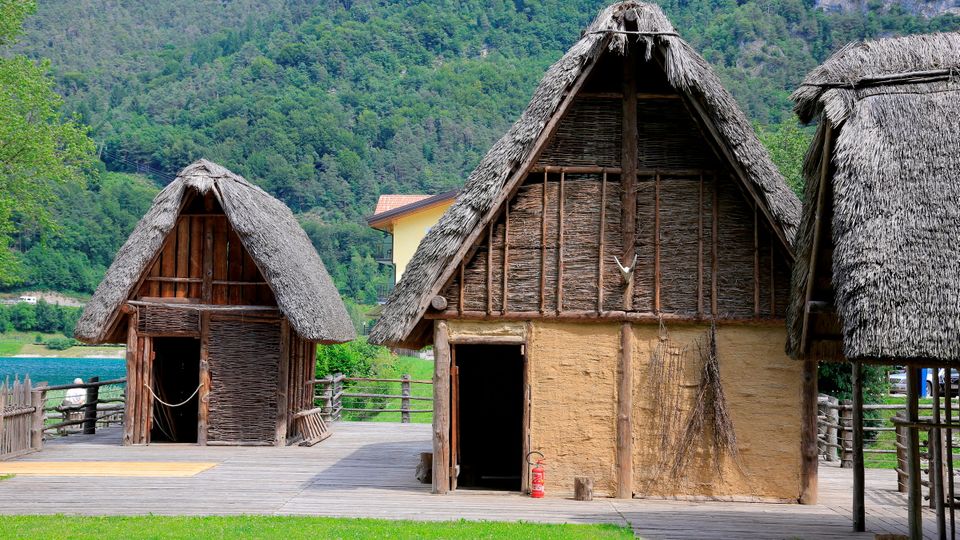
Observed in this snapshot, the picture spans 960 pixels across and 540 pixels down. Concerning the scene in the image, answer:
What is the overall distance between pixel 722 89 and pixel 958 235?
4687mm

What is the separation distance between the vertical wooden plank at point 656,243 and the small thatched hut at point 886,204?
2.22 meters

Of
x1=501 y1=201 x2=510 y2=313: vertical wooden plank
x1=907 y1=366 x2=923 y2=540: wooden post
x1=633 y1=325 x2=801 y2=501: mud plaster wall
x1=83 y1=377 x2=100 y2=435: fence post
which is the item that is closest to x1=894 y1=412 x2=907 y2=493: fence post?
x1=633 y1=325 x2=801 y2=501: mud plaster wall

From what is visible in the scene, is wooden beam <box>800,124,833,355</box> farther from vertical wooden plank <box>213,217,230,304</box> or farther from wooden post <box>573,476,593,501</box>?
vertical wooden plank <box>213,217,230,304</box>

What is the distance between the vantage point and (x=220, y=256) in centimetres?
1864

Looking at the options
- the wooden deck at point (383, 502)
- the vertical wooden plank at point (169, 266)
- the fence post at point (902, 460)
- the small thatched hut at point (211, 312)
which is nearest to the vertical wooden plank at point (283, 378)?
the small thatched hut at point (211, 312)

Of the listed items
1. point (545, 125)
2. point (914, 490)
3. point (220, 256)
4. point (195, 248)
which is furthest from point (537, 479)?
point (195, 248)

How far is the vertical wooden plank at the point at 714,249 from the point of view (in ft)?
42.8

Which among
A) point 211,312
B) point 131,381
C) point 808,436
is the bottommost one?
point 808,436

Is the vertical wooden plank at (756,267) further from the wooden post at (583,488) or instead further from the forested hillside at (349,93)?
the forested hillside at (349,93)

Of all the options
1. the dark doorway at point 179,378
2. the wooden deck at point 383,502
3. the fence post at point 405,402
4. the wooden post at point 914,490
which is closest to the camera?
the wooden post at point 914,490

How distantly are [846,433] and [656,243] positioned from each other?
686 centimetres

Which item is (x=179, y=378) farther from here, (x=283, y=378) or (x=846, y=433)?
(x=846, y=433)

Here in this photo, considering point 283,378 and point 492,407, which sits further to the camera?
point 283,378

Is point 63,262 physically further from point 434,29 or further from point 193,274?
point 193,274
